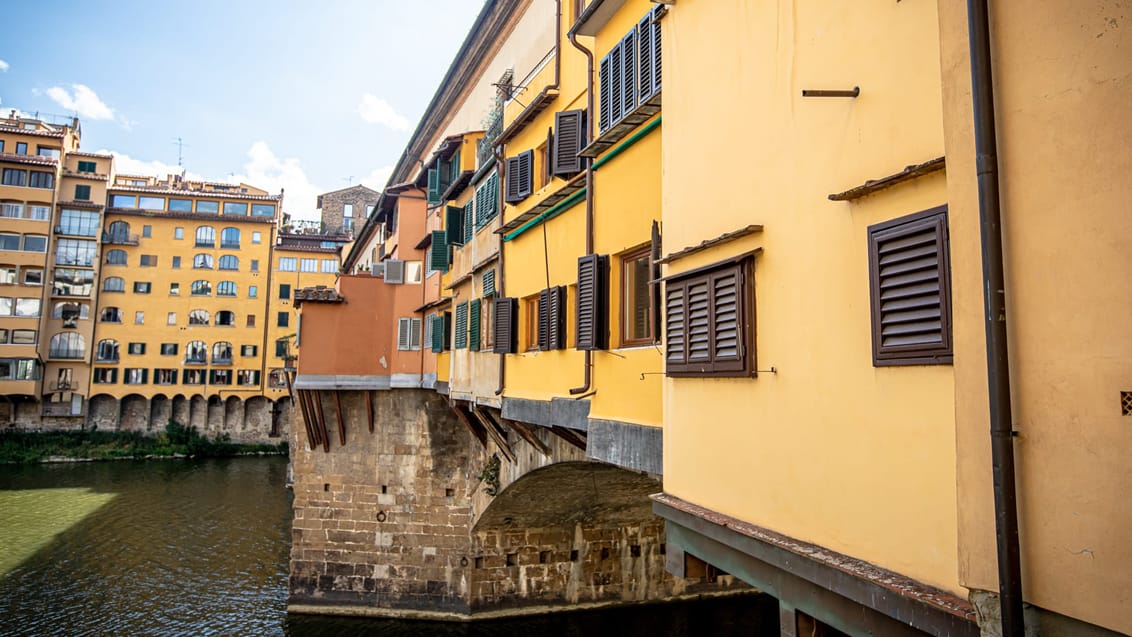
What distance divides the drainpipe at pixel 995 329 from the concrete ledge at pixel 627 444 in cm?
359

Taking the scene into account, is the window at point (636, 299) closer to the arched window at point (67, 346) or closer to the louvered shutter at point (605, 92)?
the louvered shutter at point (605, 92)

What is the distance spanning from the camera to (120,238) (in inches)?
2092

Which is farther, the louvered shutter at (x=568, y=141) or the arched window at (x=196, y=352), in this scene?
the arched window at (x=196, y=352)

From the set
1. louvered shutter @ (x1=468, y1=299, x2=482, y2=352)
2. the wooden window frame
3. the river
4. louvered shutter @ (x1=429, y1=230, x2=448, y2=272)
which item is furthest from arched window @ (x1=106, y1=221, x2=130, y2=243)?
the wooden window frame

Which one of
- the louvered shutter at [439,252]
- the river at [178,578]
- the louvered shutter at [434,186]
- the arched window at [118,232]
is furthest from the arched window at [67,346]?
the louvered shutter at [439,252]

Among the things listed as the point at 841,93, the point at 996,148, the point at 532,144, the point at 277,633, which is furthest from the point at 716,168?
the point at 277,633

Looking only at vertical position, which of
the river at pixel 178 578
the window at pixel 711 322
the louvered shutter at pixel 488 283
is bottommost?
the river at pixel 178 578

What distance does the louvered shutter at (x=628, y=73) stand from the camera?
291 inches

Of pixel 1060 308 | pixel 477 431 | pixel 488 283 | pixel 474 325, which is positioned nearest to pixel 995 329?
pixel 1060 308

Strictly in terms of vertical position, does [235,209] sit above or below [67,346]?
above

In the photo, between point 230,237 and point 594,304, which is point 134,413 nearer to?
point 230,237

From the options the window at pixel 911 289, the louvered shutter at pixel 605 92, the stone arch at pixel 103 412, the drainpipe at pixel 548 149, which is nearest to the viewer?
the window at pixel 911 289

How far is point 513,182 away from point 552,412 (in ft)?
12.8

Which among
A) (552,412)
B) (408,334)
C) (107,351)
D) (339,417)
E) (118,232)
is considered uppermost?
(118,232)
